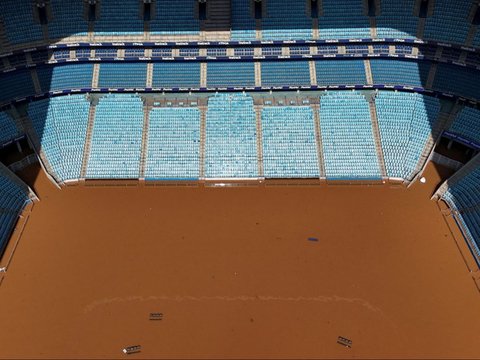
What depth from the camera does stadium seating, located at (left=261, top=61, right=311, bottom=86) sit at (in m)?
57.5

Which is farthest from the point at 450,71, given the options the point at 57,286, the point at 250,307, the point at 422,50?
the point at 57,286

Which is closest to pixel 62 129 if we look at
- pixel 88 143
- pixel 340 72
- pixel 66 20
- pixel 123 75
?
pixel 88 143

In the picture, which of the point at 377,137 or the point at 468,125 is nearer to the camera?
the point at 468,125

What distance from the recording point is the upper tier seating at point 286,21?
190 feet

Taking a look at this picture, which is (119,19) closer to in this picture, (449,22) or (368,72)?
(368,72)

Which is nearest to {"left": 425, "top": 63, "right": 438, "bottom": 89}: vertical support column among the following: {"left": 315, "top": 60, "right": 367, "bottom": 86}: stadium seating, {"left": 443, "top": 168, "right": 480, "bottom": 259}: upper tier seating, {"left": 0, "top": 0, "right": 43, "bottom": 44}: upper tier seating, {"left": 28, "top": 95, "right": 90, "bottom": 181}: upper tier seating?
A: {"left": 315, "top": 60, "right": 367, "bottom": 86}: stadium seating

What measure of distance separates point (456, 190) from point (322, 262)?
1684 cm

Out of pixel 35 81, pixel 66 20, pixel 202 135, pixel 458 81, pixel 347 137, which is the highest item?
pixel 66 20

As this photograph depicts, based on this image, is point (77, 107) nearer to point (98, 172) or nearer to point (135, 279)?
point (98, 172)

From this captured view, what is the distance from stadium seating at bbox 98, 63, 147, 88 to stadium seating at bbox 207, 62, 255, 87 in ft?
26.7

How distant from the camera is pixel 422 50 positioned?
5709 cm

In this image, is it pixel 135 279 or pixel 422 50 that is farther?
pixel 422 50

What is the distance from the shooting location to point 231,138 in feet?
180

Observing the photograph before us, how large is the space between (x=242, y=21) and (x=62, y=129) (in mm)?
25086
